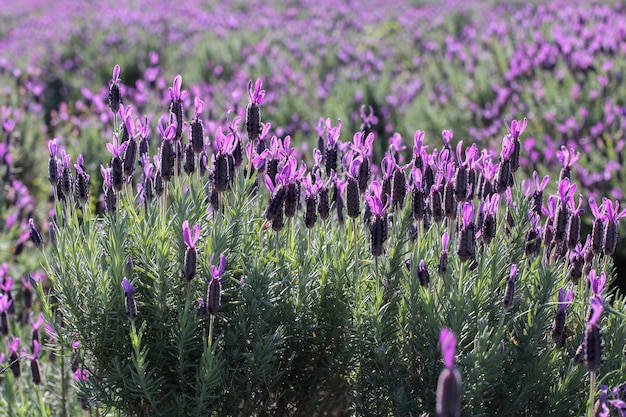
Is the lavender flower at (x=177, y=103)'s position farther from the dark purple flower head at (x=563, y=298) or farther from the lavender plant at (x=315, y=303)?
the dark purple flower head at (x=563, y=298)

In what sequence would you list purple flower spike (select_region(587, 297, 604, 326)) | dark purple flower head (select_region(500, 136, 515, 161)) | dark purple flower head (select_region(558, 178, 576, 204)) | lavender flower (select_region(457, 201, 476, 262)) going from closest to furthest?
1. purple flower spike (select_region(587, 297, 604, 326))
2. lavender flower (select_region(457, 201, 476, 262))
3. dark purple flower head (select_region(558, 178, 576, 204))
4. dark purple flower head (select_region(500, 136, 515, 161))

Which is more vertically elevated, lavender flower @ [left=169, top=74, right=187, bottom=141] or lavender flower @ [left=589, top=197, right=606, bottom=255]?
lavender flower @ [left=169, top=74, right=187, bottom=141]

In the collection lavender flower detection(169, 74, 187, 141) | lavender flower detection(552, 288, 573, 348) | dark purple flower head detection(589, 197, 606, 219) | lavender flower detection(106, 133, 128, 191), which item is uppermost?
lavender flower detection(169, 74, 187, 141)

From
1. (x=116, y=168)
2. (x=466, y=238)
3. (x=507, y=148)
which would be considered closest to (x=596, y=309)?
(x=466, y=238)

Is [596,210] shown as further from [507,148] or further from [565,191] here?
[507,148]

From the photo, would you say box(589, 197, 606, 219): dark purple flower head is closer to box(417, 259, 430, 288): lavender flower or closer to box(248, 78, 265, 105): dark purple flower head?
box(417, 259, 430, 288): lavender flower

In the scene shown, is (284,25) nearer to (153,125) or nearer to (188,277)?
(153,125)

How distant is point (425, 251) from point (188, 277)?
0.67 m

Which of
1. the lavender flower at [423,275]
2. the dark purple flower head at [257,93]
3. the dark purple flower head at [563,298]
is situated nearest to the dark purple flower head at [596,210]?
the dark purple flower head at [563,298]

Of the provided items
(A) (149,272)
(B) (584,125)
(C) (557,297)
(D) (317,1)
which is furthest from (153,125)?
(D) (317,1)

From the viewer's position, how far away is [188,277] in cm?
163

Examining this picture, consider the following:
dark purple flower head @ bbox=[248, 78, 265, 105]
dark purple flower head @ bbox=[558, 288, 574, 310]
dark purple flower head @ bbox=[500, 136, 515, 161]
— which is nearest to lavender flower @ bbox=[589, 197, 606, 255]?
dark purple flower head @ bbox=[558, 288, 574, 310]

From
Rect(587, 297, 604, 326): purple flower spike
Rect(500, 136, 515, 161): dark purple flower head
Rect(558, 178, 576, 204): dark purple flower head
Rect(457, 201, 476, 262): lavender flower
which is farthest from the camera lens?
Rect(500, 136, 515, 161): dark purple flower head

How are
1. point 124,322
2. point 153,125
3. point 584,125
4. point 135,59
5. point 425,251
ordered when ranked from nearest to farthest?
point 124,322, point 425,251, point 584,125, point 153,125, point 135,59
